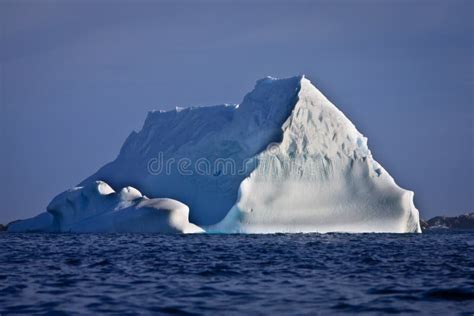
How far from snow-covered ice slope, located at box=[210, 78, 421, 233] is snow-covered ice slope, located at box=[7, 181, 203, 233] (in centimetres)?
211

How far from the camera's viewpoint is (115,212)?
2862 cm

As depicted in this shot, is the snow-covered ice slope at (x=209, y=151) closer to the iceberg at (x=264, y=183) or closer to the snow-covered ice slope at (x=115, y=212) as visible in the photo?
the iceberg at (x=264, y=183)

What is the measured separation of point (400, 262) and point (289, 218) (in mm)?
13815

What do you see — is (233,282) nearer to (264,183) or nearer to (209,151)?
(264,183)

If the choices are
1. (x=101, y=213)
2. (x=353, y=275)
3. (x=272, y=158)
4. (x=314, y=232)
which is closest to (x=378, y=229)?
(x=314, y=232)

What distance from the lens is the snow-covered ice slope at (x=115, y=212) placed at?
27.6 meters

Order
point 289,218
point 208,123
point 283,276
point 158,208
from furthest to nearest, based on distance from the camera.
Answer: point 208,123
point 289,218
point 158,208
point 283,276

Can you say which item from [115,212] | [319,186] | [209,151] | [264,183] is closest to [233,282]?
[115,212]

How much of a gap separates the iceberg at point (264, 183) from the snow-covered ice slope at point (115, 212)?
1.6 inches

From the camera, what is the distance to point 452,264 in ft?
49.5

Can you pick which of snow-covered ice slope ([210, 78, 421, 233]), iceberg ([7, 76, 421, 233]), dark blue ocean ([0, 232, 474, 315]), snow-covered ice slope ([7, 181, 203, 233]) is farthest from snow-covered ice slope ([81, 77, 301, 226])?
dark blue ocean ([0, 232, 474, 315])

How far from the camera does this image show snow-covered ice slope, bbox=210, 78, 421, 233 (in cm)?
2914

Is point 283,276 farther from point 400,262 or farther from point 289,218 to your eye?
point 289,218

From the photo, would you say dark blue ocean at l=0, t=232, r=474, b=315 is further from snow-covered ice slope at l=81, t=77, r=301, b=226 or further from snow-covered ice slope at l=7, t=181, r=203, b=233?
snow-covered ice slope at l=81, t=77, r=301, b=226
